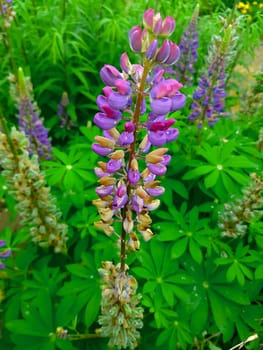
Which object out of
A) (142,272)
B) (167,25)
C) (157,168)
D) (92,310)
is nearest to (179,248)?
(142,272)

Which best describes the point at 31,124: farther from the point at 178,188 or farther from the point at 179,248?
the point at 179,248

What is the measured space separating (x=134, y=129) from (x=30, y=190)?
0.97m

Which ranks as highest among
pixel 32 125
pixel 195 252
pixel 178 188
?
pixel 32 125

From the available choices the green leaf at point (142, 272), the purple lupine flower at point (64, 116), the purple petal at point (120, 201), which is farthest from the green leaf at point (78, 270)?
the purple lupine flower at point (64, 116)

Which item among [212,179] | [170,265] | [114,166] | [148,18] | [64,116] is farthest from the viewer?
[64,116]

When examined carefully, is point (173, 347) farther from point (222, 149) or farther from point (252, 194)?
point (222, 149)

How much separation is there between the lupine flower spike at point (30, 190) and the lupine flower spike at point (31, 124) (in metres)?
0.49

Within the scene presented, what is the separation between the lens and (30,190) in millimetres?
1949

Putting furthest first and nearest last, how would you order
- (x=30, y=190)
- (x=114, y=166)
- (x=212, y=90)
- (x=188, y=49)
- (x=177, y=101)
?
(x=188, y=49)
(x=212, y=90)
(x=30, y=190)
(x=114, y=166)
(x=177, y=101)

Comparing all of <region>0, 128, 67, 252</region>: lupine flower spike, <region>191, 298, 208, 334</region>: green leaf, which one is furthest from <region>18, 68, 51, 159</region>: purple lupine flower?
<region>191, 298, 208, 334</region>: green leaf

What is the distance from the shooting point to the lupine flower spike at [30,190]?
6.05ft

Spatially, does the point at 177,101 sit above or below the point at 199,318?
above

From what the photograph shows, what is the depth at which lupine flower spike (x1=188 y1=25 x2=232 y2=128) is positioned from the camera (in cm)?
239

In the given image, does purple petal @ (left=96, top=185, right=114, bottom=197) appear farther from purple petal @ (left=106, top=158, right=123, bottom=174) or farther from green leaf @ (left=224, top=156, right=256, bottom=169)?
green leaf @ (left=224, top=156, right=256, bottom=169)
